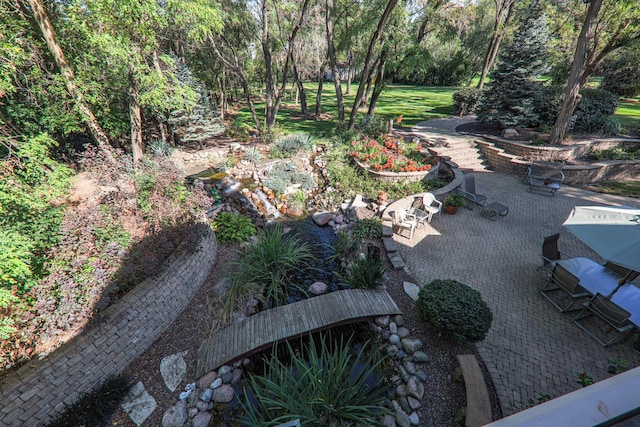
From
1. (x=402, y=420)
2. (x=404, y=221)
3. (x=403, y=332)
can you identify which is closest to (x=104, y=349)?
(x=402, y=420)

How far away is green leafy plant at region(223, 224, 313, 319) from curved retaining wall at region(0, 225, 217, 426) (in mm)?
991

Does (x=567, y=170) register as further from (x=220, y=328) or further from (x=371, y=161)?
(x=220, y=328)

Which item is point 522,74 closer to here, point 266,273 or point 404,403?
point 266,273

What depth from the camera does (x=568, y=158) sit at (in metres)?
11.6

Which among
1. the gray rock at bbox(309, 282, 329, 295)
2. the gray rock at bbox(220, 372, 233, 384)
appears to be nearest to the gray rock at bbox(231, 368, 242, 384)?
the gray rock at bbox(220, 372, 233, 384)

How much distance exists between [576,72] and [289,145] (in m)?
12.2

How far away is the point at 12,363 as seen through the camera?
3.37 m

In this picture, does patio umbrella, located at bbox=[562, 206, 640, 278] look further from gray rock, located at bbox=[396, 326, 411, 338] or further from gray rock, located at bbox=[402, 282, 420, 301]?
gray rock, located at bbox=[396, 326, 411, 338]

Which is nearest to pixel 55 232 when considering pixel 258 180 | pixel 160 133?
pixel 258 180

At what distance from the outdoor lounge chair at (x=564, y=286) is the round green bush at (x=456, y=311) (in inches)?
80.5

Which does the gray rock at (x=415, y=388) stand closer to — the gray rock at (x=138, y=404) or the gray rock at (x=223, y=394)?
the gray rock at (x=223, y=394)

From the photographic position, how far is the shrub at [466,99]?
700 inches

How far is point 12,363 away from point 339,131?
42.9ft

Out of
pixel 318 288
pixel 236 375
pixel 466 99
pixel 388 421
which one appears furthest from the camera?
pixel 466 99
